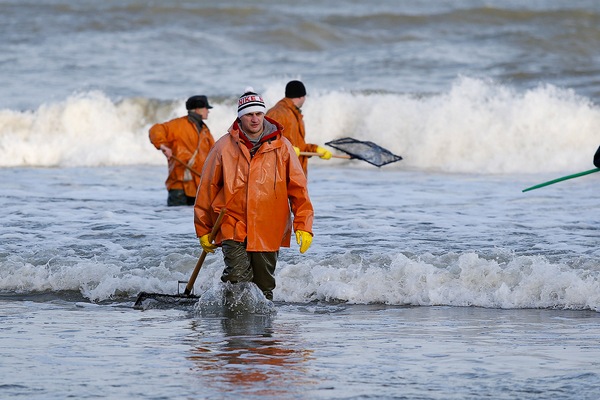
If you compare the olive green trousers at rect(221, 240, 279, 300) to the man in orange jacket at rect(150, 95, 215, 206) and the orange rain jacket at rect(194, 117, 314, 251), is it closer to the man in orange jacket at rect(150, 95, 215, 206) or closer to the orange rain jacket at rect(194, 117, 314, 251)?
the orange rain jacket at rect(194, 117, 314, 251)

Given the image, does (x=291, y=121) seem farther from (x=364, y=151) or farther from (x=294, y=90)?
(x=364, y=151)

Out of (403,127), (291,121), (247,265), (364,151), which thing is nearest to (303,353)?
(247,265)

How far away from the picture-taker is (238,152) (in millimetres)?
8812

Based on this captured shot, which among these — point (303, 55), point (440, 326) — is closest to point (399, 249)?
point (440, 326)

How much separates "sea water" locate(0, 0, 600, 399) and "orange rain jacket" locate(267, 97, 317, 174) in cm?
97

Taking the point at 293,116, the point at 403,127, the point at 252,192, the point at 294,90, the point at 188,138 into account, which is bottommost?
the point at 252,192

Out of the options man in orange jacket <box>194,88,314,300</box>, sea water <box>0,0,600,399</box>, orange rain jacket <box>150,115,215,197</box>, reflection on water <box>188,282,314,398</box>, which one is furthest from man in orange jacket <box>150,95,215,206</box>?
man in orange jacket <box>194,88,314,300</box>

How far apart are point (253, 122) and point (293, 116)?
4.05m

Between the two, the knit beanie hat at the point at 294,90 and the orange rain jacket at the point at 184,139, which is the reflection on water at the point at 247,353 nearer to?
the knit beanie hat at the point at 294,90

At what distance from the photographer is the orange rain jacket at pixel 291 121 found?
12.7 metres

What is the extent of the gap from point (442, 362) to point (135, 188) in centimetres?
1082

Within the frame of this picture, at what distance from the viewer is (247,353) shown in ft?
26.1

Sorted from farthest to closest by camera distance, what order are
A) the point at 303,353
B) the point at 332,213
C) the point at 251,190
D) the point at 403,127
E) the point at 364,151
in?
the point at 403,127 < the point at 332,213 < the point at 364,151 < the point at 251,190 < the point at 303,353

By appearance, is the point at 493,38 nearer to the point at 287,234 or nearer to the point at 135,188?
the point at 135,188
